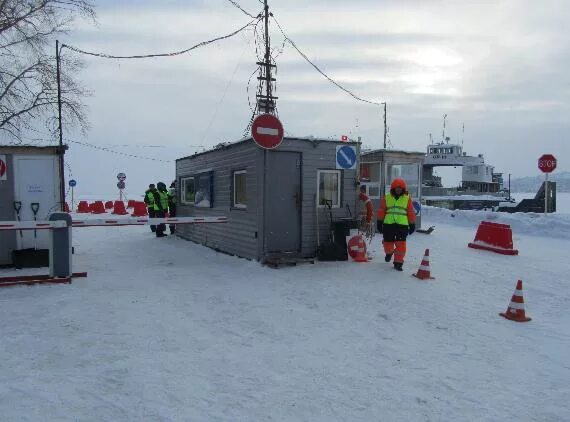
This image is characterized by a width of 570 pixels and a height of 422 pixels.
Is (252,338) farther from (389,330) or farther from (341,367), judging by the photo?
(389,330)

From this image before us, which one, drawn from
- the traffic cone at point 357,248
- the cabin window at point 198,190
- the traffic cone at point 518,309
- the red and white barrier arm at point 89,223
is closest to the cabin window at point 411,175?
the traffic cone at point 357,248

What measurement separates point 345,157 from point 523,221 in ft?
35.8

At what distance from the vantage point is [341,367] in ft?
14.7

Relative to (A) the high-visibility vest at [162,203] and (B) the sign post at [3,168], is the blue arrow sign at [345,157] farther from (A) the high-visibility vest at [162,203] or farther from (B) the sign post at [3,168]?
(A) the high-visibility vest at [162,203]

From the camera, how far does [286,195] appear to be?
31.5 feet

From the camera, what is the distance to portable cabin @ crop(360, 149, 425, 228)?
15.9 meters

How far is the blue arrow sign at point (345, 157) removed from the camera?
396 inches

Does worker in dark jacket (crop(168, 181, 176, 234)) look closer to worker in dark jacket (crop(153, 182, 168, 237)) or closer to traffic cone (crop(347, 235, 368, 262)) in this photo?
worker in dark jacket (crop(153, 182, 168, 237))

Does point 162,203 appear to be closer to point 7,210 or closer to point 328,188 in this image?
point 7,210

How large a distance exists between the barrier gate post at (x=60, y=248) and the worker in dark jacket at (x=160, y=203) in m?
7.71

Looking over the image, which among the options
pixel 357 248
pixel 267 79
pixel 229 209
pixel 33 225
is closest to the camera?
pixel 33 225

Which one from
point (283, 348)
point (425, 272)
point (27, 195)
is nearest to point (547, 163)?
point (425, 272)

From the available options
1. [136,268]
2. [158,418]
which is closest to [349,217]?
[136,268]

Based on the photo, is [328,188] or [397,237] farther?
[328,188]
